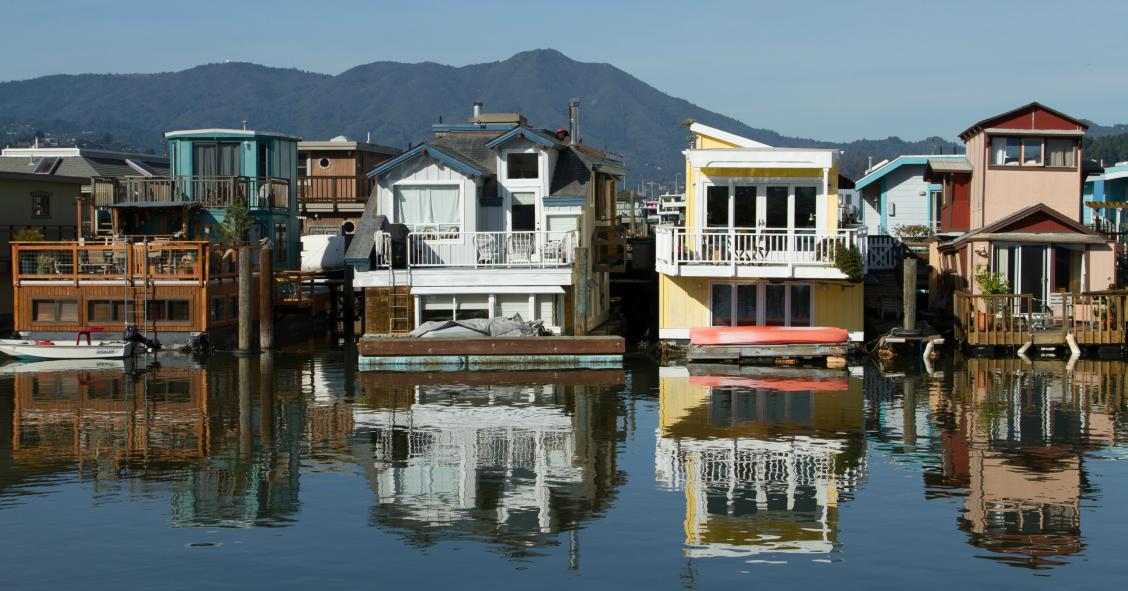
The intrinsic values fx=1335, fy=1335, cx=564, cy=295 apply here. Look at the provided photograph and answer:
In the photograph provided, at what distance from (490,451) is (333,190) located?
40608 millimetres

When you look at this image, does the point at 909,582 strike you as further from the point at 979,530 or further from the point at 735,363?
the point at 735,363

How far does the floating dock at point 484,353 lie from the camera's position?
36.6 meters

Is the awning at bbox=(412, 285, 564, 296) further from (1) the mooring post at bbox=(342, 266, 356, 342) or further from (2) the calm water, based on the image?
(1) the mooring post at bbox=(342, 266, 356, 342)

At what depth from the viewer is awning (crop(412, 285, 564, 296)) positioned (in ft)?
128

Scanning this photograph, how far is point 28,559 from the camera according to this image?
1831 centimetres

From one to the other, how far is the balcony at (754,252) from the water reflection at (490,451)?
4352 mm

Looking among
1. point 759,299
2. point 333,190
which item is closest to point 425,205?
point 759,299

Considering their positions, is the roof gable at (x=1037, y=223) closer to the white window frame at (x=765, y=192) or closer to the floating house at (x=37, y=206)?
the white window frame at (x=765, y=192)

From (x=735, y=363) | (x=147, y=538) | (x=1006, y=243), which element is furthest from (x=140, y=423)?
(x=1006, y=243)

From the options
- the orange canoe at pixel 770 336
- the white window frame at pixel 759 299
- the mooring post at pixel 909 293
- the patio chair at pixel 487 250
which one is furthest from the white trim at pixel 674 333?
the mooring post at pixel 909 293

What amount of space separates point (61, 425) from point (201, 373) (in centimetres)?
798

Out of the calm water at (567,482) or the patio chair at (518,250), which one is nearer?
the calm water at (567,482)

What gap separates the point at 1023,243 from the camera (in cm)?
4056

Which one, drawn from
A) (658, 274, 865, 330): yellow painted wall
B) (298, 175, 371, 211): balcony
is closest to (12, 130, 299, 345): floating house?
(298, 175, 371, 211): balcony
